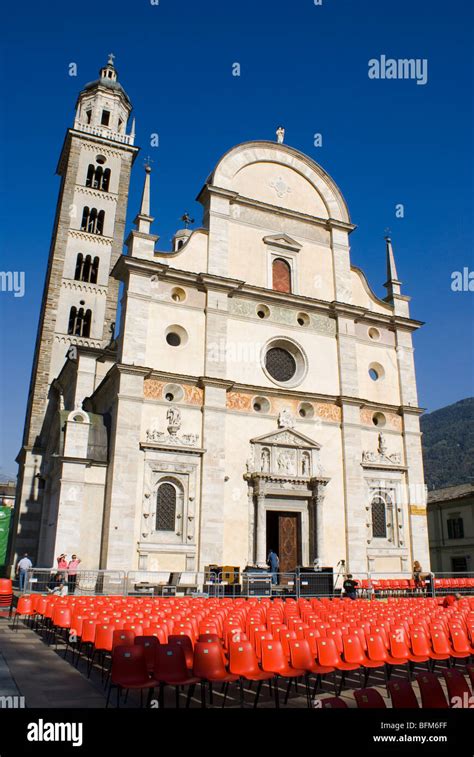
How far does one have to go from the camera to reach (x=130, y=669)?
6.79 meters

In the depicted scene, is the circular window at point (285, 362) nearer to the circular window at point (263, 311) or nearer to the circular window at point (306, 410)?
the circular window at point (306, 410)

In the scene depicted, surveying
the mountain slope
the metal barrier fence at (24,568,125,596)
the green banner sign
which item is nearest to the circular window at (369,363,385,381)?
the metal barrier fence at (24,568,125,596)

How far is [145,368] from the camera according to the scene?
74.1ft

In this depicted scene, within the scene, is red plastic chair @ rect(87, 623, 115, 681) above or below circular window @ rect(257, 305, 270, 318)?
below

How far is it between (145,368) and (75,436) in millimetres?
3814

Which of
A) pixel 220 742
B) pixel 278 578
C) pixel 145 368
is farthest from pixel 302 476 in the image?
pixel 220 742

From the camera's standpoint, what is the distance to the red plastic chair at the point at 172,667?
6.78 metres

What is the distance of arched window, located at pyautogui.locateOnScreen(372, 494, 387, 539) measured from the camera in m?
26.3

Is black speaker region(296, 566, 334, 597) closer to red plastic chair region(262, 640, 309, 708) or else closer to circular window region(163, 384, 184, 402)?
circular window region(163, 384, 184, 402)

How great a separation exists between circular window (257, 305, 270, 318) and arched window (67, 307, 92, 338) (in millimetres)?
19226

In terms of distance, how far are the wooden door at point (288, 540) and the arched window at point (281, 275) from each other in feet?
36.2

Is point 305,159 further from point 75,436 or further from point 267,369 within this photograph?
point 75,436

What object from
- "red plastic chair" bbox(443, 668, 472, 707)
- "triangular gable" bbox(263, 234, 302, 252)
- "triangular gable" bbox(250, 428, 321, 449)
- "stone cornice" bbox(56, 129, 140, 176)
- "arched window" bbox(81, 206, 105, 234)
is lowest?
"red plastic chair" bbox(443, 668, 472, 707)

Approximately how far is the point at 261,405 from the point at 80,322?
70.3ft
